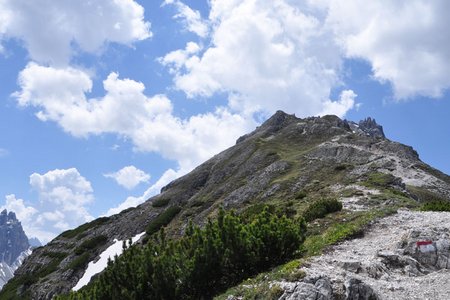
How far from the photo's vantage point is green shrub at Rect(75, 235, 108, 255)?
6919 cm

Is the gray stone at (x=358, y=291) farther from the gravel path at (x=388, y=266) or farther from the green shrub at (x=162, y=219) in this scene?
the green shrub at (x=162, y=219)

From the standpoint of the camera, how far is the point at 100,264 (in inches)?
2408

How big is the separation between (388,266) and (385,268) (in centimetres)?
45

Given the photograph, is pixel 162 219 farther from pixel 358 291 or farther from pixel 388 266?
pixel 358 291

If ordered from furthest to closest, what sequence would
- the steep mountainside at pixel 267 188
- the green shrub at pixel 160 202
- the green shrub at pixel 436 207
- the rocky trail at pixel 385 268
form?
the green shrub at pixel 160 202 → the steep mountainside at pixel 267 188 → the green shrub at pixel 436 207 → the rocky trail at pixel 385 268

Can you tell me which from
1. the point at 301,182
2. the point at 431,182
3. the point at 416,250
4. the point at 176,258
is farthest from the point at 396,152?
the point at 176,258

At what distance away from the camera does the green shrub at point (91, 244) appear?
227ft

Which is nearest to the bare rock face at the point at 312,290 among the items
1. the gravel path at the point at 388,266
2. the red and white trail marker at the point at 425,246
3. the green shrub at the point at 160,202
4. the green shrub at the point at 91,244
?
the gravel path at the point at 388,266

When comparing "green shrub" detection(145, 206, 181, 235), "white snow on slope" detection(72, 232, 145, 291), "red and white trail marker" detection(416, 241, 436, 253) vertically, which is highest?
"green shrub" detection(145, 206, 181, 235)

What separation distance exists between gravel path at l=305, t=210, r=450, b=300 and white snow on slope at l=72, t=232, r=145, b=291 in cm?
4264

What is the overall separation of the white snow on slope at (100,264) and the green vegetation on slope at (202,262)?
38477 millimetres

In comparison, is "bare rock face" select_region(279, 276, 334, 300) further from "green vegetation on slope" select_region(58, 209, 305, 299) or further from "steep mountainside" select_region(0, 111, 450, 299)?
"steep mountainside" select_region(0, 111, 450, 299)

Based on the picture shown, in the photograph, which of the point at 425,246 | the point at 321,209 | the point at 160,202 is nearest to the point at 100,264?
the point at 160,202

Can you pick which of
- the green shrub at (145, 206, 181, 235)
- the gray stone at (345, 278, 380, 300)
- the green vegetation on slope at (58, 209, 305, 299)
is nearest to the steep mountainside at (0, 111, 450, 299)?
the green shrub at (145, 206, 181, 235)
